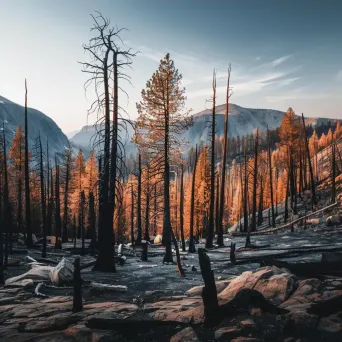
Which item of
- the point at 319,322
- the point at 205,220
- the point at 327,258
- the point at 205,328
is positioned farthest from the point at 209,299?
the point at 205,220

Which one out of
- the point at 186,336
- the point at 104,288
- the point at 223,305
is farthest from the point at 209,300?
the point at 104,288

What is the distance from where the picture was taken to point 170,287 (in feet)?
34.0

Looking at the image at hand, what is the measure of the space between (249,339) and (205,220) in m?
41.1

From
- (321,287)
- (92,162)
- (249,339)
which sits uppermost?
(92,162)

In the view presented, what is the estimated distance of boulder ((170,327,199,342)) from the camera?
5.51m

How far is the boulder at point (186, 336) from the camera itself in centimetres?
551

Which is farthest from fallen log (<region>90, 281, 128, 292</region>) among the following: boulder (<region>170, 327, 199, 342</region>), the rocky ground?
boulder (<region>170, 327, 199, 342</region>)

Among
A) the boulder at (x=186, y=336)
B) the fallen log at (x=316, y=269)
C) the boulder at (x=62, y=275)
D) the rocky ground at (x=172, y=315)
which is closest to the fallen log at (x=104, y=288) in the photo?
the rocky ground at (x=172, y=315)

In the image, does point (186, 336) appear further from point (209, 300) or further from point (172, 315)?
point (172, 315)

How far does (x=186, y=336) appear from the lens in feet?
18.4

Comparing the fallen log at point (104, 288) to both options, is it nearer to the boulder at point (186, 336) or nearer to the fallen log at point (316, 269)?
the boulder at point (186, 336)

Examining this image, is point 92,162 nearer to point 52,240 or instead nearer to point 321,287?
point 52,240

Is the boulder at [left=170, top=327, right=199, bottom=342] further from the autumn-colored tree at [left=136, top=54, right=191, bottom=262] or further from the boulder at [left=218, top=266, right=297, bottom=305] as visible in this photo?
the autumn-colored tree at [left=136, top=54, right=191, bottom=262]

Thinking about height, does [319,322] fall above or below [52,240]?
above
